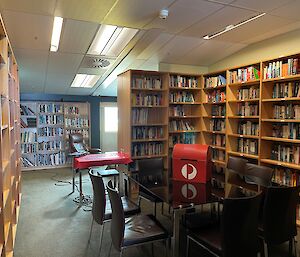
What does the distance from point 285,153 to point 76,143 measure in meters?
4.87

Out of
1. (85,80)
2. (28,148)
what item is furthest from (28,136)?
(85,80)

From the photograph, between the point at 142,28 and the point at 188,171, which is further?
the point at 142,28

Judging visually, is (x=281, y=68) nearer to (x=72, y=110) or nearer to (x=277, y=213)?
(x=277, y=213)

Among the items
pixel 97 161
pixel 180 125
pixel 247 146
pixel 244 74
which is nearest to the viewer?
pixel 97 161

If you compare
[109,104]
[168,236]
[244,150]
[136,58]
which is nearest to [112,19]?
[136,58]

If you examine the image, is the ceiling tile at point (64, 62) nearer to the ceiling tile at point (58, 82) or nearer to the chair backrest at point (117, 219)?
the ceiling tile at point (58, 82)

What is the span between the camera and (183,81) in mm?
4824

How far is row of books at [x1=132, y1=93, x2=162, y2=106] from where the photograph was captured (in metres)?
4.53

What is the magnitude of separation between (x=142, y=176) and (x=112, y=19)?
1.99 m

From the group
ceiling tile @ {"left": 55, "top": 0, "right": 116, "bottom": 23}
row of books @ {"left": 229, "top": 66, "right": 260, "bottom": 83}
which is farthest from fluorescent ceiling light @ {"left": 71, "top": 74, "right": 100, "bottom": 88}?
row of books @ {"left": 229, "top": 66, "right": 260, "bottom": 83}

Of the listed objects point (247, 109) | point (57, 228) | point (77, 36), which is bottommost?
point (57, 228)

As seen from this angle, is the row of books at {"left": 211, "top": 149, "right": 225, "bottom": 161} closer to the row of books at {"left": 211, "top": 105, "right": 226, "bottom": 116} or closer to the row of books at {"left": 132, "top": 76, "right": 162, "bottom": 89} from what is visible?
the row of books at {"left": 211, "top": 105, "right": 226, "bottom": 116}

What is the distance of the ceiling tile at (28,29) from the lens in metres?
2.99

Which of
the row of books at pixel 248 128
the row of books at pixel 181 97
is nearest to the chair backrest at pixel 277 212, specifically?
the row of books at pixel 248 128
